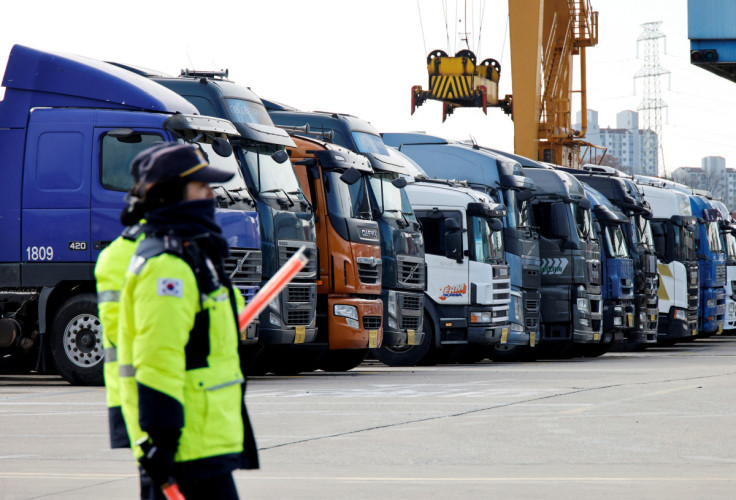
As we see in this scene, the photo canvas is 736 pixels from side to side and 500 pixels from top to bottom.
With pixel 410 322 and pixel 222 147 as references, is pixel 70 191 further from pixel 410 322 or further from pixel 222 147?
pixel 410 322

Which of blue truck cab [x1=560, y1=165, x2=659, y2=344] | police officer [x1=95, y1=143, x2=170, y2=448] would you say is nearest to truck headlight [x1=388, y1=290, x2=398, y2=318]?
blue truck cab [x1=560, y1=165, x2=659, y2=344]

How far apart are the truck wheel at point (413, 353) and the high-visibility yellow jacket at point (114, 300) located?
17287 mm

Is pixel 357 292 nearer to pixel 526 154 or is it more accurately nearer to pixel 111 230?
pixel 111 230

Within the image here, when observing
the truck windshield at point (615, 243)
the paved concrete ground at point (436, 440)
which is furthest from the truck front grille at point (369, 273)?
the truck windshield at point (615, 243)

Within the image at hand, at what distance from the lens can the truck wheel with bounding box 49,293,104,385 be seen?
15.6 meters

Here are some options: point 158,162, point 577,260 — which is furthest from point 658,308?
point 158,162

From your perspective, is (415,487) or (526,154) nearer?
(415,487)

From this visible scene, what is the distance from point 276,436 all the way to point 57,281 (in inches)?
227

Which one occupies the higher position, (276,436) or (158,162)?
(158,162)

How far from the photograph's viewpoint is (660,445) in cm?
1012

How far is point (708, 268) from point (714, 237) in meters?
1.13

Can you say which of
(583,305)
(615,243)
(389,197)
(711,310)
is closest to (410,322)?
(389,197)

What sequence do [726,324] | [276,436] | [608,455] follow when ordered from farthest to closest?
[726,324], [276,436], [608,455]

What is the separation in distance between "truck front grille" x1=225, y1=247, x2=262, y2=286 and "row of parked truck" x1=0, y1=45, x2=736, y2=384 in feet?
0.06
